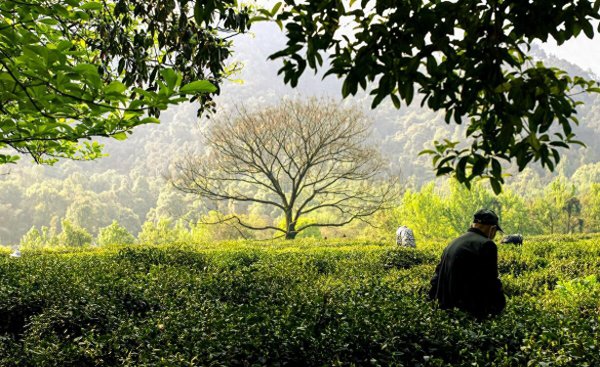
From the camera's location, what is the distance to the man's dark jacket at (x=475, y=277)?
5215mm

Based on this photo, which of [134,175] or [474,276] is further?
[134,175]

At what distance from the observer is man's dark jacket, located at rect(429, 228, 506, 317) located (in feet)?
17.1

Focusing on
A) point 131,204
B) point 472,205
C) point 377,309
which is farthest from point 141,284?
point 131,204

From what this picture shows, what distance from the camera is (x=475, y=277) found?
5.28m

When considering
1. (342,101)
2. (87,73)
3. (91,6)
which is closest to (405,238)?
(342,101)

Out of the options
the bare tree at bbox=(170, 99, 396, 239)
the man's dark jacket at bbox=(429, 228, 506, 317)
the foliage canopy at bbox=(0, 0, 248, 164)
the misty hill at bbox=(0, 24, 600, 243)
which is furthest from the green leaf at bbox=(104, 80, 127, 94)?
the misty hill at bbox=(0, 24, 600, 243)

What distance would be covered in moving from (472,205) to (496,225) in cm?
5434

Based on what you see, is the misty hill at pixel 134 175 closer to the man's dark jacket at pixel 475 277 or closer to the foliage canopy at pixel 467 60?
the man's dark jacket at pixel 475 277

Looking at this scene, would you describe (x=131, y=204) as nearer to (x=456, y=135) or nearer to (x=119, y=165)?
(x=119, y=165)

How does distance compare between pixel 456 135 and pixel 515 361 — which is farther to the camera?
pixel 456 135

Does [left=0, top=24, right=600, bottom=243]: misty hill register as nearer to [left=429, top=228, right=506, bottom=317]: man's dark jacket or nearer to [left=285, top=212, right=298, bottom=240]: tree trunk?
[left=285, top=212, right=298, bottom=240]: tree trunk

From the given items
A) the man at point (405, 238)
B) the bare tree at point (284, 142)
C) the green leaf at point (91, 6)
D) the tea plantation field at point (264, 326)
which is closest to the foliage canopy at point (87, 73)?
the green leaf at point (91, 6)

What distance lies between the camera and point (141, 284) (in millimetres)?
6996

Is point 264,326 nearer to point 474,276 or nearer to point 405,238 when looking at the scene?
point 474,276
